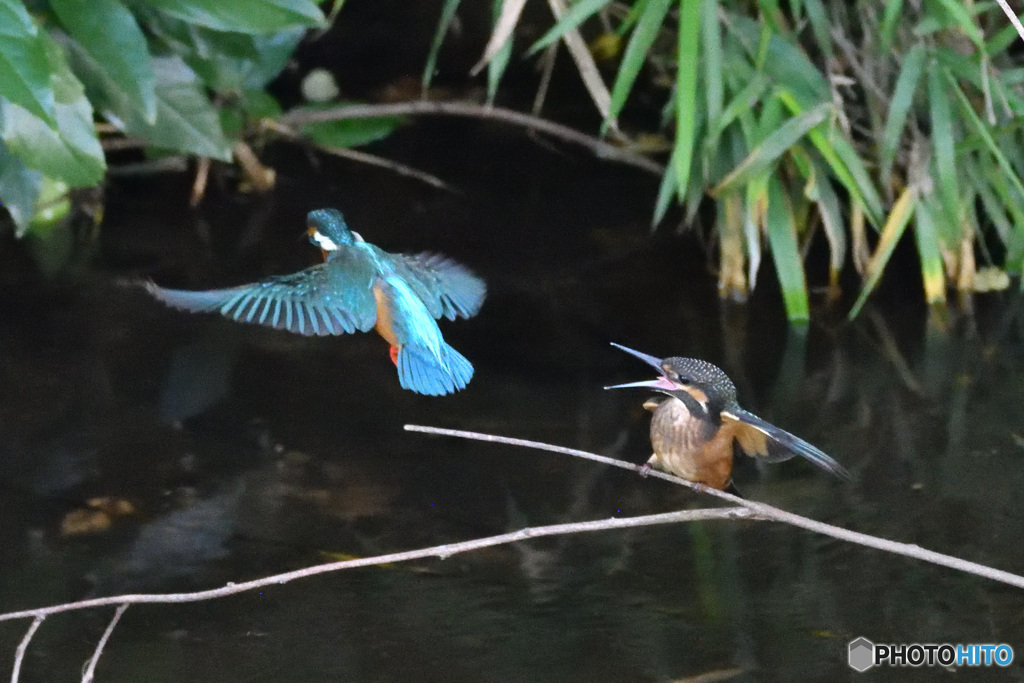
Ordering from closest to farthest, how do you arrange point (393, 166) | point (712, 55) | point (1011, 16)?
1. point (1011, 16)
2. point (712, 55)
3. point (393, 166)

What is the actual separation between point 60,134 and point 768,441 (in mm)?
1550

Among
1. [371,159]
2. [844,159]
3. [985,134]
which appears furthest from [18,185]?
[985,134]

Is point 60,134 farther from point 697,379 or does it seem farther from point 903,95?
point 903,95

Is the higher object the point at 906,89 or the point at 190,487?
the point at 906,89

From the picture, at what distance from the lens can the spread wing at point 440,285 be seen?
1778 millimetres

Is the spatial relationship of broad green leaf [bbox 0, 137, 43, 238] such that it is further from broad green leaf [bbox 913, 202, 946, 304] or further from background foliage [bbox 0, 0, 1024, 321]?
broad green leaf [bbox 913, 202, 946, 304]

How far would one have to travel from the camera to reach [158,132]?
2.79 metres

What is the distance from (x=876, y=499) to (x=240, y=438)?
126 centimetres

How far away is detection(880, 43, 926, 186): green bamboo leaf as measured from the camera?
103 inches

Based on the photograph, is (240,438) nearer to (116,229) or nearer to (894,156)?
(116,229)

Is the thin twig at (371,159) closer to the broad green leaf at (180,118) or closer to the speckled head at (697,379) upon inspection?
the broad green leaf at (180,118)

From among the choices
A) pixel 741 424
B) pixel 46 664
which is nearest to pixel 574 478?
pixel 741 424

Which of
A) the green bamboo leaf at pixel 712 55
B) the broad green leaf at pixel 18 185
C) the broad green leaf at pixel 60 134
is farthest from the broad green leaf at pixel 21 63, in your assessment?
the green bamboo leaf at pixel 712 55

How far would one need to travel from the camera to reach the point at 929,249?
2.72 metres
